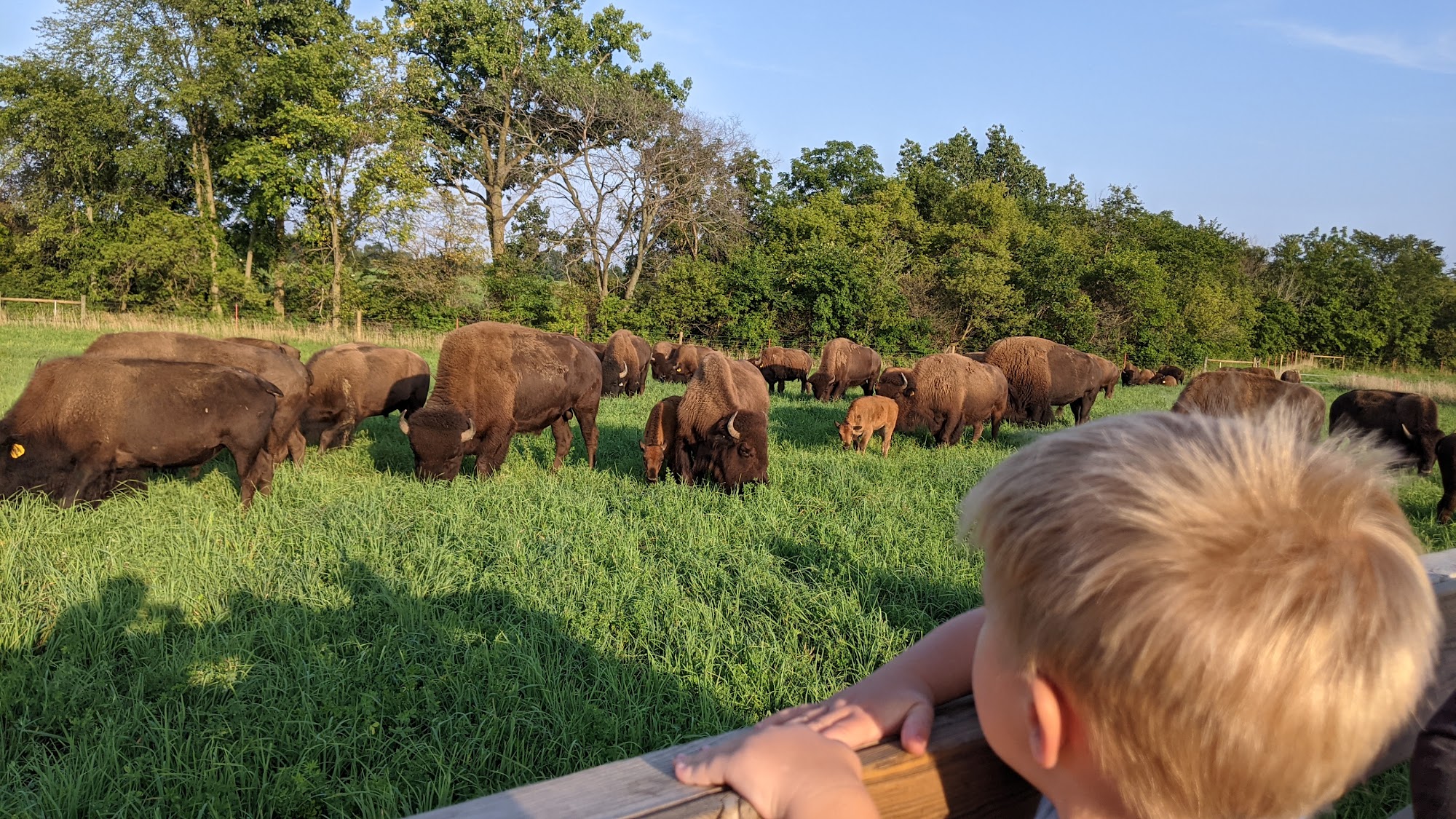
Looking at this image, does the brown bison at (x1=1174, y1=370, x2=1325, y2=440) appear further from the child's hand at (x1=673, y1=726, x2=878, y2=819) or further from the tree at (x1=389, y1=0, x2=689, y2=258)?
the tree at (x1=389, y1=0, x2=689, y2=258)

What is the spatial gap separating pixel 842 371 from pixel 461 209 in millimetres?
25347

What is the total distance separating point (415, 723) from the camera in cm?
334

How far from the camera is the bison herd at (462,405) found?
705cm

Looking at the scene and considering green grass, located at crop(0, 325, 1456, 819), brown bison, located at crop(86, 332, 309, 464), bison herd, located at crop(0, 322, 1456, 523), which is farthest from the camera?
brown bison, located at crop(86, 332, 309, 464)

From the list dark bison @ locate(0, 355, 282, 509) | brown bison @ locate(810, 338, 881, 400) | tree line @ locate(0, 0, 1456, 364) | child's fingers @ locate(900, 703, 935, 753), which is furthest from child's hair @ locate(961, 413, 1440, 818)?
tree line @ locate(0, 0, 1456, 364)

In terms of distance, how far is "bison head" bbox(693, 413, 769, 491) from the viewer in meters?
8.39

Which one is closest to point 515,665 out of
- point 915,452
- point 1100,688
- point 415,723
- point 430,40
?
point 415,723

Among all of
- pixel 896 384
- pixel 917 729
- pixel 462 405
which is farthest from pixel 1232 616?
pixel 896 384

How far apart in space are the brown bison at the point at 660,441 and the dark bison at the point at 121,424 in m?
4.03

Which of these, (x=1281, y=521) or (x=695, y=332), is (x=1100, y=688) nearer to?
(x=1281, y=521)

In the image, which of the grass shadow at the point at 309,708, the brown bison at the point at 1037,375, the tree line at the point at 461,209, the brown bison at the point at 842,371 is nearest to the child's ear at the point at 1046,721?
the grass shadow at the point at 309,708

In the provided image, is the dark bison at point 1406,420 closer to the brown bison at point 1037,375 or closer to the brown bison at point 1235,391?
the brown bison at point 1235,391

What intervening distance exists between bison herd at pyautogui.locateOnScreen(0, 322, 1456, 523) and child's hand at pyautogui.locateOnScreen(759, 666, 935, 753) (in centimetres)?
323

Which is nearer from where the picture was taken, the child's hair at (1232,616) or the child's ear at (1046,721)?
the child's hair at (1232,616)
